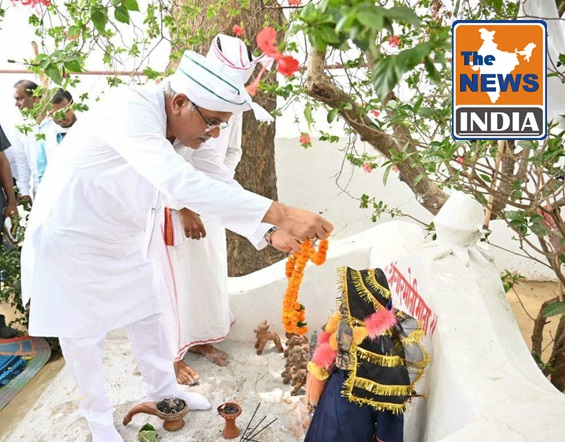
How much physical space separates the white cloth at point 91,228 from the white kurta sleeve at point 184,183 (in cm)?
10

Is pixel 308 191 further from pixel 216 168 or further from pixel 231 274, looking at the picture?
pixel 216 168

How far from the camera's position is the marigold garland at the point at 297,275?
198 cm

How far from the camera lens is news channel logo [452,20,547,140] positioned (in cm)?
193

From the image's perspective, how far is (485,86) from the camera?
6.35 feet

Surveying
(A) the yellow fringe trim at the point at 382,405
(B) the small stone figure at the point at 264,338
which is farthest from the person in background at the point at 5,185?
(A) the yellow fringe trim at the point at 382,405

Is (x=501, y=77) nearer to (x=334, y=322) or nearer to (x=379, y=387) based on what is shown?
(x=334, y=322)

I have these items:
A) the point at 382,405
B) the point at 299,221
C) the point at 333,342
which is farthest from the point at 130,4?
the point at 382,405

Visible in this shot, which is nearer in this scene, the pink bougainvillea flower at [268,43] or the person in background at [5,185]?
the pink bougainvillea flower at [268,43]

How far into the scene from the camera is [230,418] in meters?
2.52

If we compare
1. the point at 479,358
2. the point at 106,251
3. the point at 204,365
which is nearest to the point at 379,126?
the point at 479,358

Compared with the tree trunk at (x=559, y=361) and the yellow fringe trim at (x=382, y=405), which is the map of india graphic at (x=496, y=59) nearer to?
Answer: the yellow fringe trim at (x=382, y=405)

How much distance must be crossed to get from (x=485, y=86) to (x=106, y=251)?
5.69 feet

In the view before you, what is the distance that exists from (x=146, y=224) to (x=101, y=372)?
0.74m

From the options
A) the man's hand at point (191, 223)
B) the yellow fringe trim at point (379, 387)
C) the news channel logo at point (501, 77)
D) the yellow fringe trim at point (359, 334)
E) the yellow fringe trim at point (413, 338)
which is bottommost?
the yellow fringe trim at point (379, 387)
